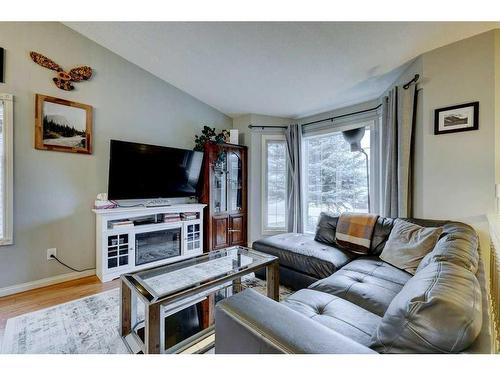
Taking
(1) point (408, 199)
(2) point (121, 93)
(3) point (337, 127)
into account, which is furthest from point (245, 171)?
(1) point (408, 199)

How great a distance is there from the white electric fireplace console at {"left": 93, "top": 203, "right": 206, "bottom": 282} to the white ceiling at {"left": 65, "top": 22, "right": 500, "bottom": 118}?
182cm

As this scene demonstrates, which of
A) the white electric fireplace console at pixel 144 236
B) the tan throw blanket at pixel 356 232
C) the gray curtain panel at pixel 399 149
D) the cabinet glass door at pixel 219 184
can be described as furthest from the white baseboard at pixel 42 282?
the gray curtain panel at pixel 399 149

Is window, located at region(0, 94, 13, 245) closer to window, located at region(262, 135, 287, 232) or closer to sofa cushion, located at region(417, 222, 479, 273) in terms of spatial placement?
window, located at region(262, 135, 287, 232)

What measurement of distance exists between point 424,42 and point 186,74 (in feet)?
8.49

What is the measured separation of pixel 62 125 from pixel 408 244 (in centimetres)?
363

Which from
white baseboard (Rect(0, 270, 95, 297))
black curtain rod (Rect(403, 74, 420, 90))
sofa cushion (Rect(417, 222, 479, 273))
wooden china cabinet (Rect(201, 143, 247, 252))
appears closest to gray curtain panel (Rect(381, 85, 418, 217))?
black curtain rod (Rect(403, 74, 420, 90))

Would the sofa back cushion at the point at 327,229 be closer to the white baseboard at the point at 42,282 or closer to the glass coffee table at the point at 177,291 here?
the glass coffee table at the point at 177,291

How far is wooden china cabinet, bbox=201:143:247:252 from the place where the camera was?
3551 mm

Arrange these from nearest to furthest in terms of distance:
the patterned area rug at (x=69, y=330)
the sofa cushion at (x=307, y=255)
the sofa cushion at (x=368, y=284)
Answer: the sofa cushion at (x=368, y=284) → the patterned area rug at (x=69, y=330) → the sofa cushion at (x=307, y=255)

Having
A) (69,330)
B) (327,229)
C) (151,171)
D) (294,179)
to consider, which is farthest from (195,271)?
(294,179)

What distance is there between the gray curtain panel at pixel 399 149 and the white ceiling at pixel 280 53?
0.32 meters

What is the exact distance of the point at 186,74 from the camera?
120 inches

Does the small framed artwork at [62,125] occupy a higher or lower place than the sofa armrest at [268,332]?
higher

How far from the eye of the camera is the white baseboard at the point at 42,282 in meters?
2.25
